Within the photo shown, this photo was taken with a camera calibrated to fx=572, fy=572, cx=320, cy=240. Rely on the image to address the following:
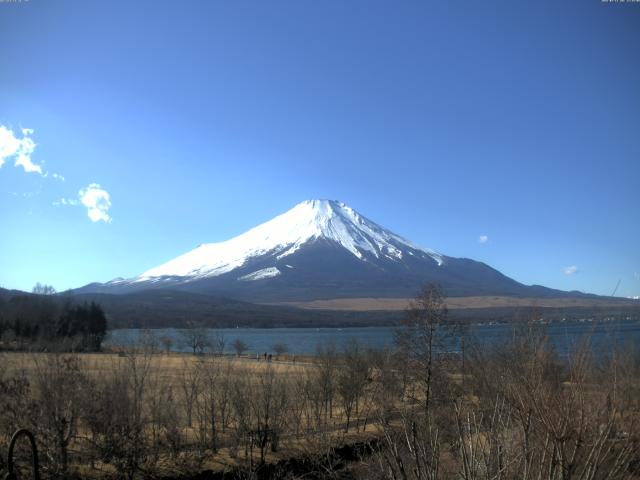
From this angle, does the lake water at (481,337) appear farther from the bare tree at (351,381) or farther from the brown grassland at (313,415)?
the bare tree at (351,381)

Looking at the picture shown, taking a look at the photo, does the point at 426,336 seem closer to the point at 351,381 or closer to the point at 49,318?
the point at 351,381

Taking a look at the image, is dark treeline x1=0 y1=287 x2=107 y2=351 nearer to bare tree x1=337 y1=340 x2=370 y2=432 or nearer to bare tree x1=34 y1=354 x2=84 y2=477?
bare tree x1=337 y1=340 x2=370 y2=432

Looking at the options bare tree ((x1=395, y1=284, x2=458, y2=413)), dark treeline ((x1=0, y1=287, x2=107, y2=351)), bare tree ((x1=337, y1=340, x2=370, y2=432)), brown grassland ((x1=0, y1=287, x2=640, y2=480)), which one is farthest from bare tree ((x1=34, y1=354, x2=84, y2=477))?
dark treeline ((x1=0, y1=287, x2=107, y2=351))

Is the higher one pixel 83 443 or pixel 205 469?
pixel 83 443

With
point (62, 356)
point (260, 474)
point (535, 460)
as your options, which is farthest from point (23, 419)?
A: point (535, 460)

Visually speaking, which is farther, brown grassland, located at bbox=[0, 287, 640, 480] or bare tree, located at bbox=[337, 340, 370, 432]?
bare tree, located at bbox=[337, 340, 370, 432]

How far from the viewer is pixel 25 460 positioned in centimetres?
1397

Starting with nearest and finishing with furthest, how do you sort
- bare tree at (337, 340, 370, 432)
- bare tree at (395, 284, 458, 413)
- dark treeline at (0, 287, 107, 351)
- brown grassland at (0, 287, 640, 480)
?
brown grassland at (0, 287, 640, 480)
bare tree at (395, 284, 458, 413)
bare tree at (337, 340, 370, 432)
dark treeline at (0, 287, 107, 351)

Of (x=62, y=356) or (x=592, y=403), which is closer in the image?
(x=592, y=403)

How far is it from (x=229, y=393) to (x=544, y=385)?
58.0ft

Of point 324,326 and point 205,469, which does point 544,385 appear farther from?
point 324,326

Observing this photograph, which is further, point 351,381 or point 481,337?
point 481,337

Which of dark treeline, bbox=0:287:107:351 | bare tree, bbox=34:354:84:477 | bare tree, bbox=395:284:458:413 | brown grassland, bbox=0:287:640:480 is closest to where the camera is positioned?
brown grassland, bbox=0:287:640:480

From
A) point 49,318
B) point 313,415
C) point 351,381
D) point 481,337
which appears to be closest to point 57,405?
point 313,415
